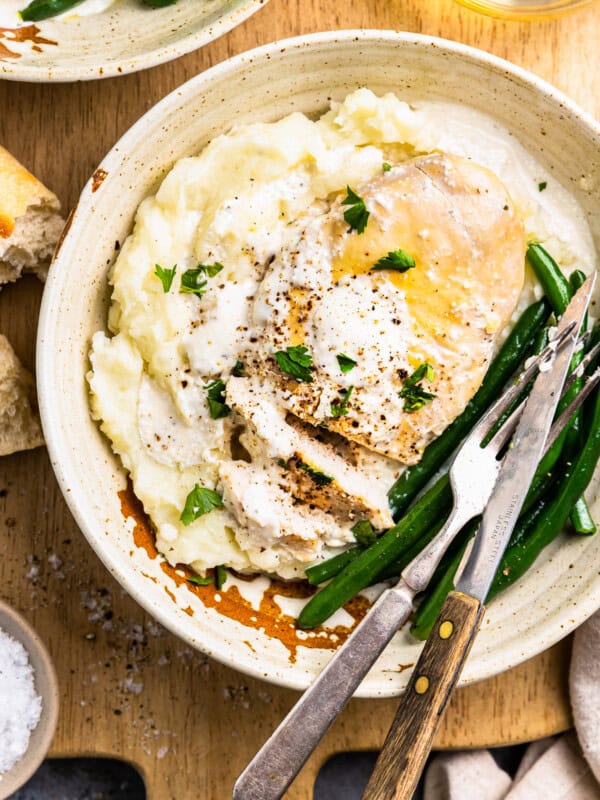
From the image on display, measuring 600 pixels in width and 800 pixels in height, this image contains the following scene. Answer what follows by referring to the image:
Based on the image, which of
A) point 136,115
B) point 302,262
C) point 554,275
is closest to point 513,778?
point 554,275

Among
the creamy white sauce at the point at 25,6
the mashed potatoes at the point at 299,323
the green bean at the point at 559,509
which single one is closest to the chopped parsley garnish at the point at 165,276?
the mashed potatoes at the point at 299,323

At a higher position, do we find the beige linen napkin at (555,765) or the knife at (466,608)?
the knife at (466,608)

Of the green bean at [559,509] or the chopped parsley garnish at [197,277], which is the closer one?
the chopped parsley garnish at [197,277]

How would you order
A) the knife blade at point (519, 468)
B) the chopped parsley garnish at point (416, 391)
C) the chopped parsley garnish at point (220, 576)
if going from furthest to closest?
the chopped parsley garnish at point (220, 576), the chopped parsley garnish at point (416, 391), the knife blade at point (519, 468)

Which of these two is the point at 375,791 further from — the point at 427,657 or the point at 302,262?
the point at 302,262

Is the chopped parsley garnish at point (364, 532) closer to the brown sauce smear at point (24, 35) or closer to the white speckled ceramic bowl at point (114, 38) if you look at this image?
the white speckled ceramic bowl at point (114, 38)

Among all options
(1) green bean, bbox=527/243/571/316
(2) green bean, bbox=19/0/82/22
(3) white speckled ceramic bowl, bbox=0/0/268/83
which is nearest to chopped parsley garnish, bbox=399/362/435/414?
(1) green bean, bbox=527/243/571/316
